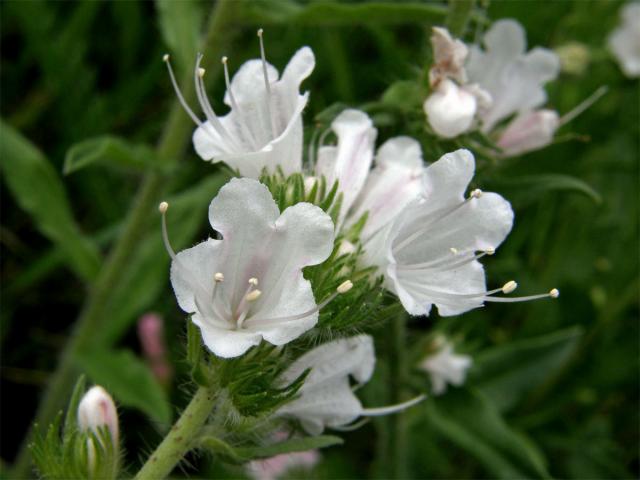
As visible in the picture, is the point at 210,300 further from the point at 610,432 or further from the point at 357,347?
the point at 610,432

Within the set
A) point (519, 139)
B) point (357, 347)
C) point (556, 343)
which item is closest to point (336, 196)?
point (357, 347)

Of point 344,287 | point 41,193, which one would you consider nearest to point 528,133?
point 344,287

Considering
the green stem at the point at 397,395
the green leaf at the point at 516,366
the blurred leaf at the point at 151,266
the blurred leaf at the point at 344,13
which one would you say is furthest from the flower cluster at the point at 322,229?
the green leaf at the point at 516,366

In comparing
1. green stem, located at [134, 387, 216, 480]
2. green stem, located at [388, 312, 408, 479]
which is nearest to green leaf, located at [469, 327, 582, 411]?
green stem, located at [388, 312, 408, 479]

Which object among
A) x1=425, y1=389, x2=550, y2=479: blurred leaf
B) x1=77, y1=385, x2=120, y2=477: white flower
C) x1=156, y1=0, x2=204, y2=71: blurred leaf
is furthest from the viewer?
x1=156, y1=0, x2=204, y2=71: blurred leaf

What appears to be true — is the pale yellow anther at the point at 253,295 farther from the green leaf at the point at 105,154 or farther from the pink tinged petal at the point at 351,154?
the green leaf at the point at 105,154

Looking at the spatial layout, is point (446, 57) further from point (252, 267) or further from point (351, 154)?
point (252, 267)

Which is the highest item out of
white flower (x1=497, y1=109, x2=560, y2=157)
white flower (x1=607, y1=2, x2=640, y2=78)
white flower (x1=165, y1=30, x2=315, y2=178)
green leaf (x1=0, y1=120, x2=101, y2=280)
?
white flower (x1=165, y1=30, x2=315, y2=178)

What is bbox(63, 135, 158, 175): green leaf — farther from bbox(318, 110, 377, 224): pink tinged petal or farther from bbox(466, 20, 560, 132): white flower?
bbox(466, 20, 560, 132): white flower
